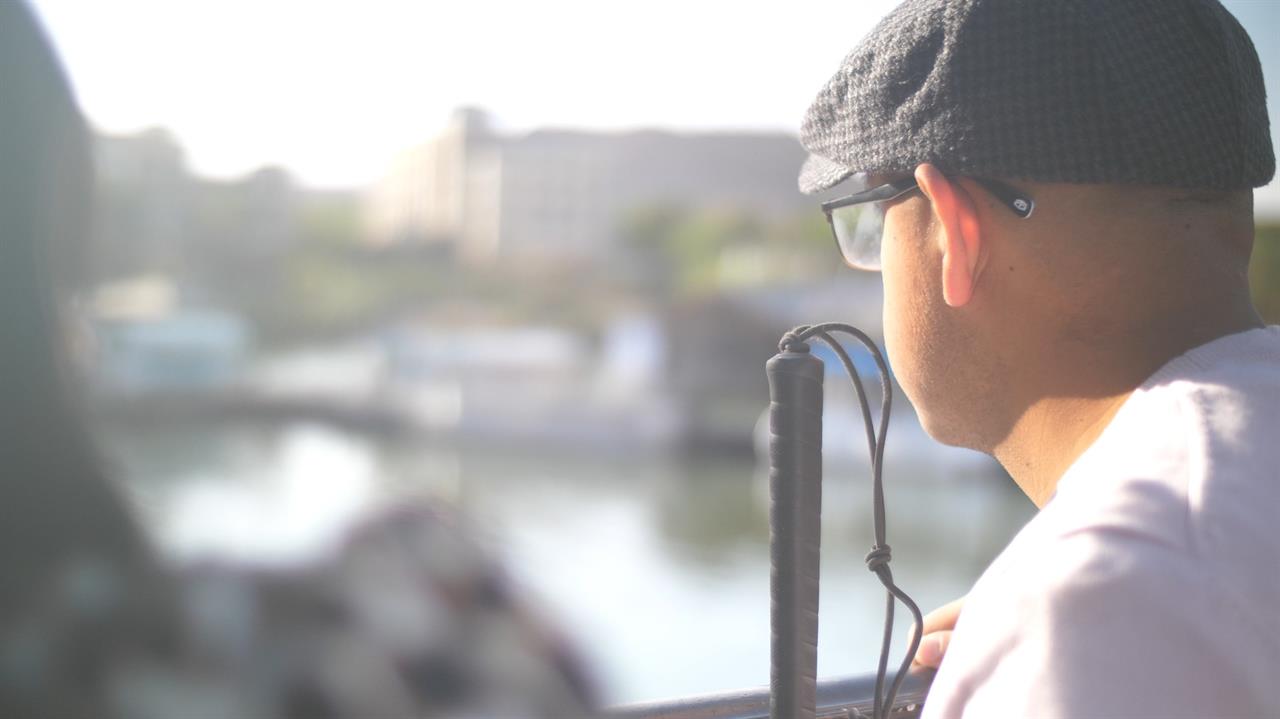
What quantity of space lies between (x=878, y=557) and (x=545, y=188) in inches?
1252

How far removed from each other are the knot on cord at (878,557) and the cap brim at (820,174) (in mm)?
227

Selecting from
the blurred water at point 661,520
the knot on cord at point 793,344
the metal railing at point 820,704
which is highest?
the knot on cord at point 793,344

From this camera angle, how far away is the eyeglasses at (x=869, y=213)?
65 cm

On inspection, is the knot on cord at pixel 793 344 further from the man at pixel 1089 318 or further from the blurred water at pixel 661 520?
the blurred water at pixel 661 520

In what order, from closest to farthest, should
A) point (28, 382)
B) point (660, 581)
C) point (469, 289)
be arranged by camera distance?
point (28, 382) → point (660, 581) → point (469, 289)

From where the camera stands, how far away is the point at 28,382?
61 cm

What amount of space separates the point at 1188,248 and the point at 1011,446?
0.48 ft

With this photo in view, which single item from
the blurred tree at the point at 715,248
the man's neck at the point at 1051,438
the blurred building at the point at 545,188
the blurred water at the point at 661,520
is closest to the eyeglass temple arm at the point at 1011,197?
the man's neck at the point at 1051,438

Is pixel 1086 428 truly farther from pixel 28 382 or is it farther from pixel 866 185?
pixel 28 382

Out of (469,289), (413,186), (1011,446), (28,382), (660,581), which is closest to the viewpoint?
(28,382)

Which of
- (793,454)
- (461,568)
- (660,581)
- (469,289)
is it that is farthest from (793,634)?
(469,289)

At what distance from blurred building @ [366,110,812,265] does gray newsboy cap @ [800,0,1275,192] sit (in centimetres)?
2587

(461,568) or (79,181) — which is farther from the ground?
(79,181)

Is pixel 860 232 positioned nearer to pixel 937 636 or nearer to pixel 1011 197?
pixel 1011 197
